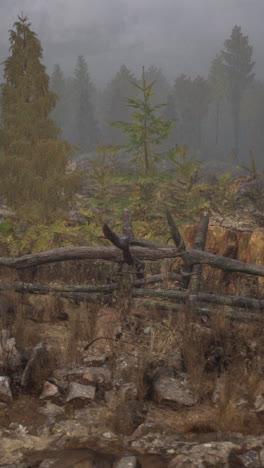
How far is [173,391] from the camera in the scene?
3.79 meters

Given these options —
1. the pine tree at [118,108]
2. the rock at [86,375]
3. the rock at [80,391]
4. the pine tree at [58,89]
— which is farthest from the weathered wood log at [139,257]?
the pine tree at [58,89]

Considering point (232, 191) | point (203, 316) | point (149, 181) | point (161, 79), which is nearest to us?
point (203, 316)

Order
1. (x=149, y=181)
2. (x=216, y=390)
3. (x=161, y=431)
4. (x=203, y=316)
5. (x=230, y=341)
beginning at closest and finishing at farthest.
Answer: (x=161, y=431) < (x=216, y=390) < (x=230, y=341) < (x=203, y=316) < (x=149, y=181)

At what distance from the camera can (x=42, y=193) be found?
10648 millimetres

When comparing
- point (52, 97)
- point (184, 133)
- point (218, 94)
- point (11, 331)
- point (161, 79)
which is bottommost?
point (11, 331)

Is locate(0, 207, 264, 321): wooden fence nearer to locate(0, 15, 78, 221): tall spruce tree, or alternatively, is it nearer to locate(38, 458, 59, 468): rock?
locate(38, 458, 59, 468): rock

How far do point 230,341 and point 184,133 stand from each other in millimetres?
72100

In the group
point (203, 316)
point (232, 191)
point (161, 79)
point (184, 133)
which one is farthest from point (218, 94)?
point (203, 316)

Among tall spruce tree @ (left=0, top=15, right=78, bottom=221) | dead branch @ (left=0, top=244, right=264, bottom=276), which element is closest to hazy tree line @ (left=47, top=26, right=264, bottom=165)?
tall spruce tree @ (left=0, top=15, right=78, bottom=221)

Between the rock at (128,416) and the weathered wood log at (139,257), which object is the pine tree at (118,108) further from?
the rock at (128,416)

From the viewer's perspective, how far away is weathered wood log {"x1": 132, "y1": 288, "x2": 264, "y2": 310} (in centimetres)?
508

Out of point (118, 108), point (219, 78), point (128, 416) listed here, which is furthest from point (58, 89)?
point (128, 416)

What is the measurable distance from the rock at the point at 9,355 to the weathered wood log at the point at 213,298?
73.2 inches

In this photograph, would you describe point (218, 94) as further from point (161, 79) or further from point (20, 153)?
point (20, 153)
